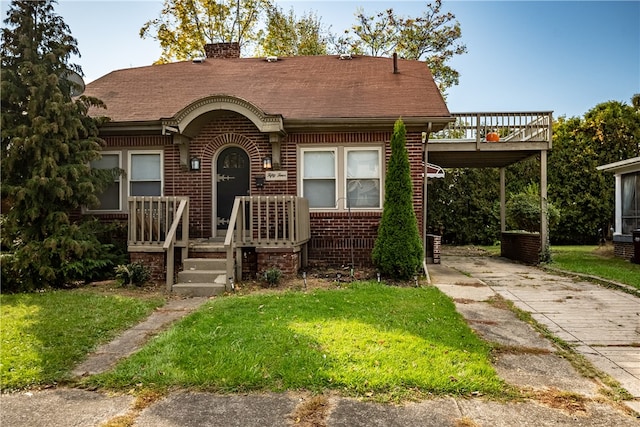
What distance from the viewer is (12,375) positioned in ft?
12.7

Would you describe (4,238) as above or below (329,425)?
above

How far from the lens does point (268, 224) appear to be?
824 cm

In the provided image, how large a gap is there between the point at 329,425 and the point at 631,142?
22.4 metres

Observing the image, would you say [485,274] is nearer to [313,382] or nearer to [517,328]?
[517,328]

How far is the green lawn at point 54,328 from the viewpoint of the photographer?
4.03 m

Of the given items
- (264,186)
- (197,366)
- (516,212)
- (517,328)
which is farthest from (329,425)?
(516,212)

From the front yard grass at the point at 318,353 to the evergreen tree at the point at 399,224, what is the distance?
82.5 inches

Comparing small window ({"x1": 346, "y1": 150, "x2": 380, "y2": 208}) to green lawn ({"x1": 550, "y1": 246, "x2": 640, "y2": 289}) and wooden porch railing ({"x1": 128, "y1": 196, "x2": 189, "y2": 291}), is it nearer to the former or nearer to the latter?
wooden porch railing ({"x1": 128, "y1": 196, "x2": 189, "y2": 291})

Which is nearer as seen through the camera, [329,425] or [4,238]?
[329,425]

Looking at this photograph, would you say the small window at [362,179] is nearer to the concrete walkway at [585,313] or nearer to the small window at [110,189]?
the concrete walkway at [585,313]

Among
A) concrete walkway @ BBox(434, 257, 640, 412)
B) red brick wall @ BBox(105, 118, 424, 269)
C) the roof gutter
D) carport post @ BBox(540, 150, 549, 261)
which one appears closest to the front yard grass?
concrete walkway @ BBox(434, 257, 640, 412)

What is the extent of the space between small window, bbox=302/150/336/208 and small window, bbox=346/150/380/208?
401 millimetres

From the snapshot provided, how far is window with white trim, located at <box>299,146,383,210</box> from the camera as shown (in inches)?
389

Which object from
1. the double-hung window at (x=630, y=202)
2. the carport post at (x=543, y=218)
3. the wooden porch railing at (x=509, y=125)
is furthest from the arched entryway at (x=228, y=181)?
the double-hung window at (x=630, y=202)
